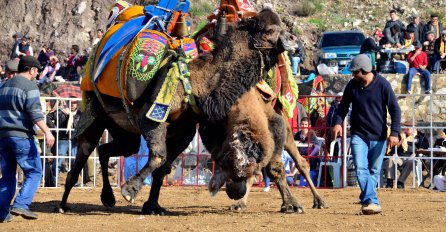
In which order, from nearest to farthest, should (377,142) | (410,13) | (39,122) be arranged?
(39,122), (377,142), (410,13)

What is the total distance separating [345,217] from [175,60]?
2.54m

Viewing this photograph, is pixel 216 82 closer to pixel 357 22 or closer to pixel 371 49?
pixel 371 49

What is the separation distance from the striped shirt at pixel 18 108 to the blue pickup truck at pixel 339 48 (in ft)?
56.9

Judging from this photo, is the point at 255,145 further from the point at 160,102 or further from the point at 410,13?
the point at 410,13

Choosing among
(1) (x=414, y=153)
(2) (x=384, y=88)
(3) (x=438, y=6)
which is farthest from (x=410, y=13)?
(2) (x=384, y=88)

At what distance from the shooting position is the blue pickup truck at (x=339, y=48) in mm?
27297

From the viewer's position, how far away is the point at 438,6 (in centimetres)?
3347

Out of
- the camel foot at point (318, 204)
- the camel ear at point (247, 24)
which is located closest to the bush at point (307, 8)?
the camel foot at point (318, 204)

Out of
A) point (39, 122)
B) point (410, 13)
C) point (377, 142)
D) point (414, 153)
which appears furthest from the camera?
point (410, 13)

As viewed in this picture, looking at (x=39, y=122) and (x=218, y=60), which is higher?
(x=218, y=60)

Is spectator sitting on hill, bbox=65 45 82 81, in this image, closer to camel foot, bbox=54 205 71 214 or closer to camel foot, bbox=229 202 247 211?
camel foot, bbox=54 205 71 214

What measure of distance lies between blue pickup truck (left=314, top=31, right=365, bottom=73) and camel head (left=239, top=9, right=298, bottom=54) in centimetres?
1637

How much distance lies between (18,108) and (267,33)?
2738 millimetres

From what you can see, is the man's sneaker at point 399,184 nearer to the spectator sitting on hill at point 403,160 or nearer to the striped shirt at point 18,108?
the spectator sitting on hill at point 403,160
